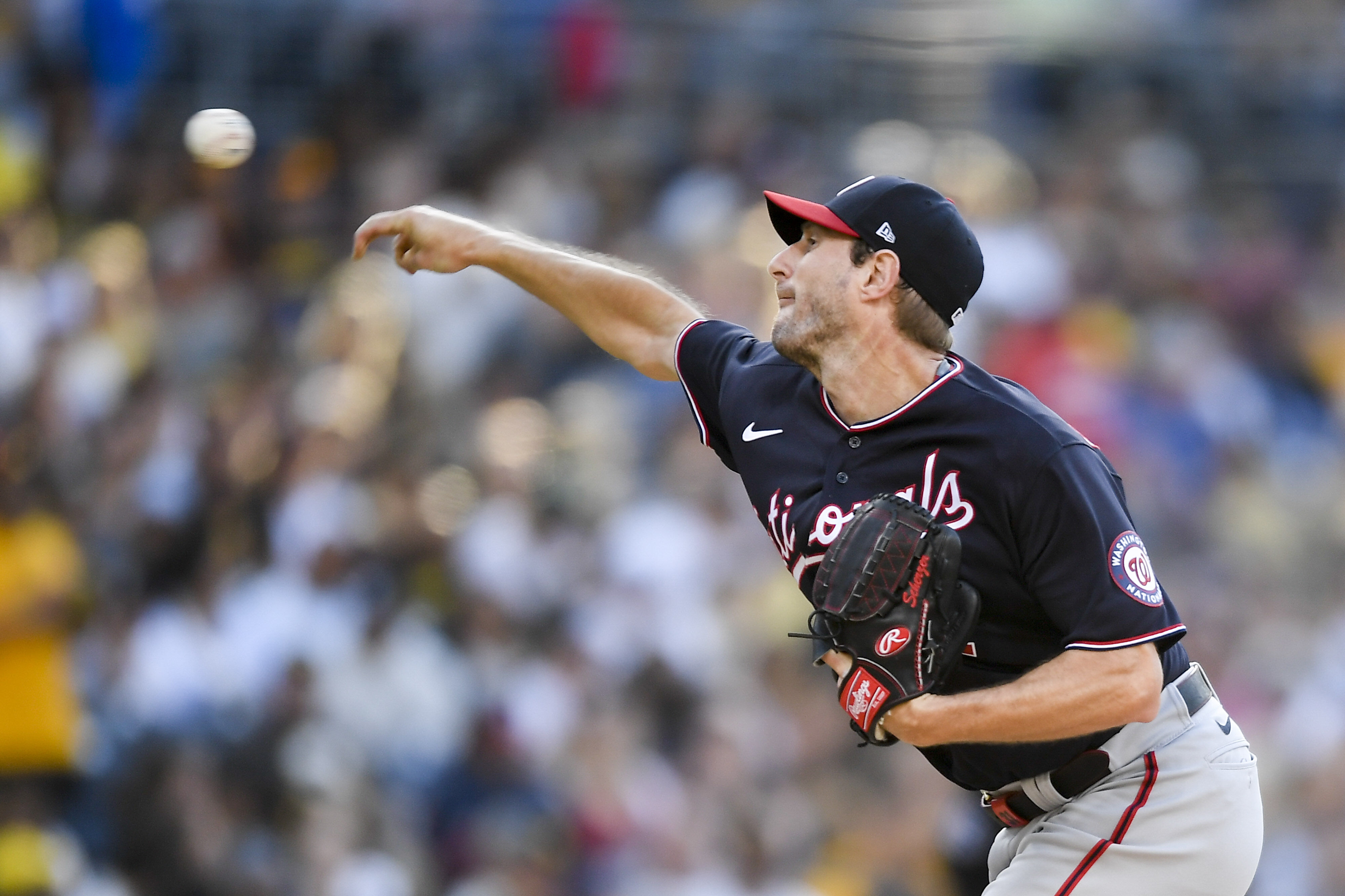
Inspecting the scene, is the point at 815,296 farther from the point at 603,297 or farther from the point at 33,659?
the point at 33,659

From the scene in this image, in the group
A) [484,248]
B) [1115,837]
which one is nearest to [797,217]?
[484,248]

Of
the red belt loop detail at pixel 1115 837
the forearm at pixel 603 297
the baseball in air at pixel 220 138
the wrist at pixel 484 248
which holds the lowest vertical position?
the red belt loop detail at pixel 1115 837

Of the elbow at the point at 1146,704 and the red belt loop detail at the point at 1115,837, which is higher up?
the elbow at the point at 1146,704

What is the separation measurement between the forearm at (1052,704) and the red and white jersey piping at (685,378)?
109cm

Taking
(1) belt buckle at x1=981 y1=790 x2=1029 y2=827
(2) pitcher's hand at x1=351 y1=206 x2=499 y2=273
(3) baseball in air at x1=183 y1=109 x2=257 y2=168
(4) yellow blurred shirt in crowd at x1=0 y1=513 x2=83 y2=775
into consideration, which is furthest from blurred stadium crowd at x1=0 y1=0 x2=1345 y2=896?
(2) pitcher's hand at x1=351 y1=206 x2=499 y2=273

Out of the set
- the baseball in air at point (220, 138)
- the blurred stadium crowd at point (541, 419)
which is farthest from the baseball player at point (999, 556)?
the blurred stadium crowd at point (541, 419)

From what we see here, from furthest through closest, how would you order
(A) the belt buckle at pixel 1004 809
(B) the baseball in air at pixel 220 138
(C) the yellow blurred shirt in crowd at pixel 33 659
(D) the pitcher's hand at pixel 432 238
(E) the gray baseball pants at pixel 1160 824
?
(C) the yellow blurred shirt in crowd at pixel 33 659, (B) the baseball in air at pixel 220 138, (D) the pitcher's hand at pixel 432 238, (A) the belt buckle at pixel 1004 809, (E) the gray baseball pants at pixel 1160 824

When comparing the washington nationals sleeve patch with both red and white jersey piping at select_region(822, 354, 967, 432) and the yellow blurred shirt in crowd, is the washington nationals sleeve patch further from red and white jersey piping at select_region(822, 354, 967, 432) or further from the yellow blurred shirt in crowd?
the yellow blurred shirt in crowd

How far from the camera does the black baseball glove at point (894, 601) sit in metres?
3.50

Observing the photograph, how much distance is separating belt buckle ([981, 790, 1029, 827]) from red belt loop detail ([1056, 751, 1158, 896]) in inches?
9.9

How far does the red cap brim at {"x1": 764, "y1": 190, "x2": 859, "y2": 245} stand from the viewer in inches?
152

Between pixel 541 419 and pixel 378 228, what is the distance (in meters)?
4.83

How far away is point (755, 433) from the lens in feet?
13.5

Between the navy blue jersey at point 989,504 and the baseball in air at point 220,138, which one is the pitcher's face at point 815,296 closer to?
the navy blue jersey at point 989,504
